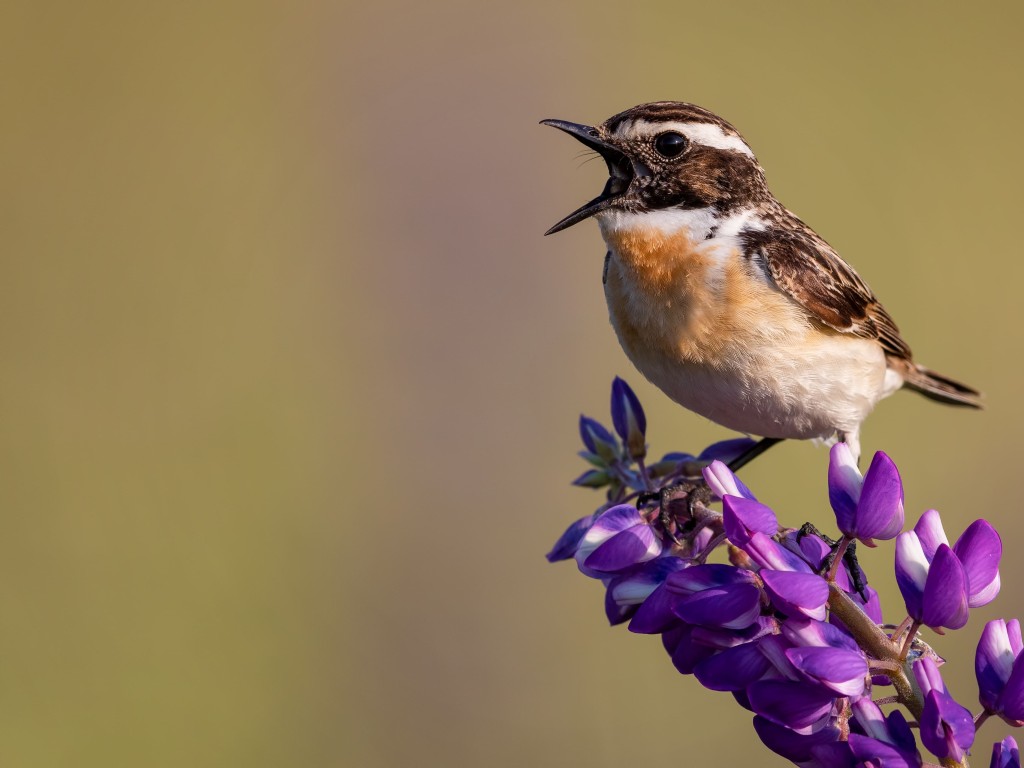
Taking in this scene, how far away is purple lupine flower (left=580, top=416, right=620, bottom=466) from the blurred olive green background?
4163 millimetres

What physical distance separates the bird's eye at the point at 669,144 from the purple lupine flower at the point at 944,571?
2.11 meters

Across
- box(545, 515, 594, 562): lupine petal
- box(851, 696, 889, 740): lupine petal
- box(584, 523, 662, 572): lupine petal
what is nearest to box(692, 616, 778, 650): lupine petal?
box(851, 696, 889, 740): lupine petal

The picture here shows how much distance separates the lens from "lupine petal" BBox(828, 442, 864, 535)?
2.58 metres

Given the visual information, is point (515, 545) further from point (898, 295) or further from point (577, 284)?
point (898, 295)

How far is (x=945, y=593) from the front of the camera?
7.81ft

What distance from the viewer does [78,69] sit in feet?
40.5

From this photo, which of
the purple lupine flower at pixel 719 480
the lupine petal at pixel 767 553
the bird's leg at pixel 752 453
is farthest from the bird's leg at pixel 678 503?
the bird's leg at pixel 752 453

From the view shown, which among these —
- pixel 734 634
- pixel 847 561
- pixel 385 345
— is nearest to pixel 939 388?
pixel 847 561

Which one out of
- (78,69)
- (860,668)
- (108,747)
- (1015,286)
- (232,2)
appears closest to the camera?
(860,668)

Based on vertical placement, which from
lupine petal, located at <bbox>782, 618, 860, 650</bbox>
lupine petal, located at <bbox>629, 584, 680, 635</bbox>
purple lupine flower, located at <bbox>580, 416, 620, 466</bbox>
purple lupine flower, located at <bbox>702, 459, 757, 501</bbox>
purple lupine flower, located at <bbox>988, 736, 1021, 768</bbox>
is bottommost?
purple lupine flower, located at <bbox>988, 736, 1021, 768</bbox>

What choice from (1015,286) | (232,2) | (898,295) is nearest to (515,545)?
(898,295)

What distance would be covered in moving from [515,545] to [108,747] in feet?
10.3

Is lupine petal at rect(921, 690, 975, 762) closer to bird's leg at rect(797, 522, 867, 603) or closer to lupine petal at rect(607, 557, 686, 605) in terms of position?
bird's leg at rect(797, 522, 867, 603)

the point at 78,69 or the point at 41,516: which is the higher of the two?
the point at 78,69
